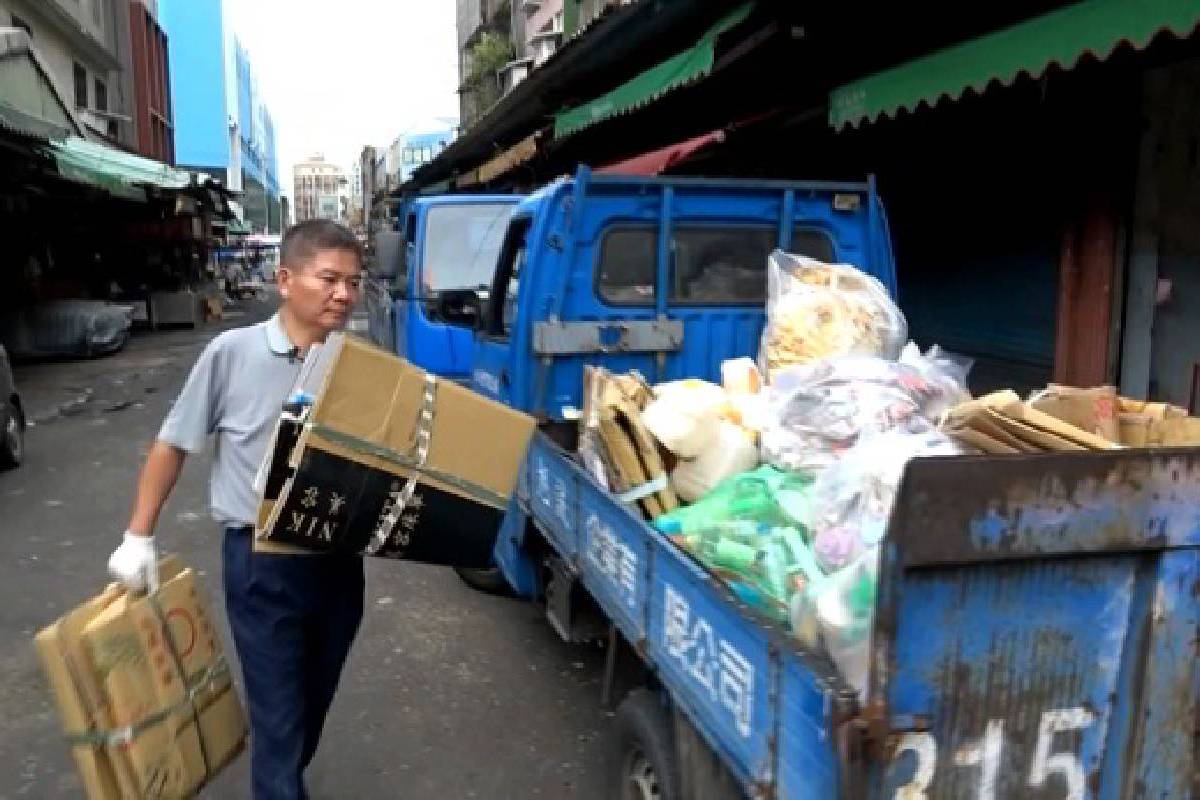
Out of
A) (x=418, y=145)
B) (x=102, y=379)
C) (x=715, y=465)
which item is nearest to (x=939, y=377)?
(x=715, y=465)

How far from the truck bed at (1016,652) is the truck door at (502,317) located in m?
2.88

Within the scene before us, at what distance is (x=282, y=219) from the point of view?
125938mm

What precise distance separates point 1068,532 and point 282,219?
5226 inches

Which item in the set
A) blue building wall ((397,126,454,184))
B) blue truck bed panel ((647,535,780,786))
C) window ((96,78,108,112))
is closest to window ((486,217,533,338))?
blue truck bed panel ((647,535,780,786))

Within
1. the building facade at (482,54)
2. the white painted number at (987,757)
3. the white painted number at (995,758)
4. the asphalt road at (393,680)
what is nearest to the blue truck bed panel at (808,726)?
the white painted number at (995,758)

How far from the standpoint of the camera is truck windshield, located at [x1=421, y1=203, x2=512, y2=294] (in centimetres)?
889

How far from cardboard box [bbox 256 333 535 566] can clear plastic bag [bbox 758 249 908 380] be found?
167 centimetres

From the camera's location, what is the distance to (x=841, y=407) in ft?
10.2

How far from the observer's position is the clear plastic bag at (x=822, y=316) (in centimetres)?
398

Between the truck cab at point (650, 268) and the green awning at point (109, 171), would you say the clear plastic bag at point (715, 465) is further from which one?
the green awning at point (109, 171)

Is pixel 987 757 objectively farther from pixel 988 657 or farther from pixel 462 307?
pixel 462 307

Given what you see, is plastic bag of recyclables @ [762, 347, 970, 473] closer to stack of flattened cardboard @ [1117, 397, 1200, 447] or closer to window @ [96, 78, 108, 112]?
stack of flattened cardboard @ [1117, 397, 1200, 447]

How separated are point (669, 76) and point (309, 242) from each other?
6254 mm

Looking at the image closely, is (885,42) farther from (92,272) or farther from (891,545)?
(92,272)
